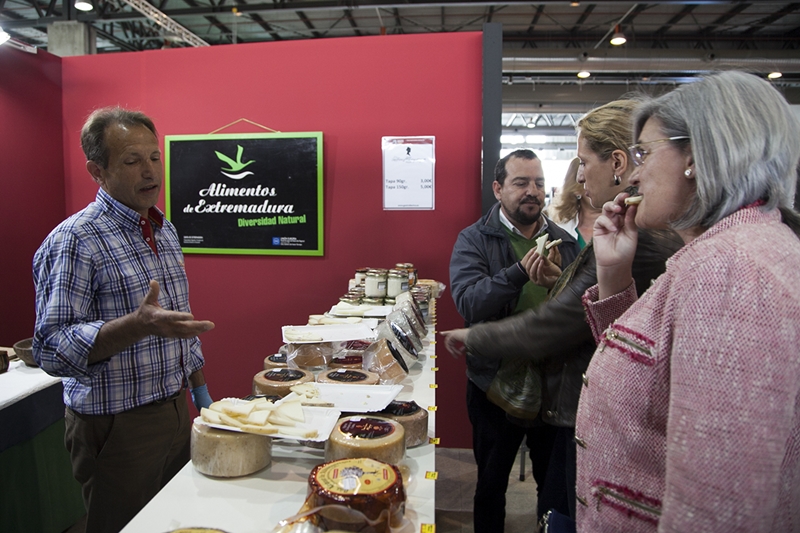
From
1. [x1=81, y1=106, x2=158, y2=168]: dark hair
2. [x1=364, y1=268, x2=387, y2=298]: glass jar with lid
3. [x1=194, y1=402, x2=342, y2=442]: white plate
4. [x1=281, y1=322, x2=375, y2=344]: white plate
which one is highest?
[x1=81, y1=106, x2=158, y2=168]: dark hair

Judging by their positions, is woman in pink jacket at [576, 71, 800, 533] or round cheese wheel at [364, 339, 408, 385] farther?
round cheese wheel at [364, 339, 408, 385]

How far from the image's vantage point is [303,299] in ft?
13.4

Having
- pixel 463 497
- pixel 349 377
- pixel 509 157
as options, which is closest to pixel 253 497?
pixel 349 377

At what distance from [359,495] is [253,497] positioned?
352 millimetres

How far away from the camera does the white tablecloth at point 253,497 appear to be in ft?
3.60

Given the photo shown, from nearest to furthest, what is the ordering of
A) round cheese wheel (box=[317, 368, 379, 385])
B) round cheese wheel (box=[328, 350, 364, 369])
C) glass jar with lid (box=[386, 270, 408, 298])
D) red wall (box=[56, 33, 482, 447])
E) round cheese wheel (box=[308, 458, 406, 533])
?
round cheese wheel (box=[308, 458, 406, 533]) < round cheese wheel (box=[317, 368, 379, 385]) < round cheese wheel (box=[328, 350, 364, 369]) < glass jar with lid (box=[386, 270, 408, 298]) < red wall (box=[56, 33, 482, 447])

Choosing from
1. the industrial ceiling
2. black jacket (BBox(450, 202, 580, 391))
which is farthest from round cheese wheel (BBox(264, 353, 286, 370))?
the industrial ceiling

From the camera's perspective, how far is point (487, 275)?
252cm

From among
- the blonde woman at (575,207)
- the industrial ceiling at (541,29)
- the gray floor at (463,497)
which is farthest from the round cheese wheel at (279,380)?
the industrial ceiling at (541,29)

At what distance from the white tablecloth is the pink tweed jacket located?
0.52m

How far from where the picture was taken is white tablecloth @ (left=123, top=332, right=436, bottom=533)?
1099 millimetres

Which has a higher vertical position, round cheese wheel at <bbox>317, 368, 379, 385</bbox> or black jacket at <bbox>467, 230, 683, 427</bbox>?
black jacket at <bbox>467, 230, 683, 427</bbox>

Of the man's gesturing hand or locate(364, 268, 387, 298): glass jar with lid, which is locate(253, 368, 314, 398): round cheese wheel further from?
locate(364, 268, 387, 298): glass jar with lid

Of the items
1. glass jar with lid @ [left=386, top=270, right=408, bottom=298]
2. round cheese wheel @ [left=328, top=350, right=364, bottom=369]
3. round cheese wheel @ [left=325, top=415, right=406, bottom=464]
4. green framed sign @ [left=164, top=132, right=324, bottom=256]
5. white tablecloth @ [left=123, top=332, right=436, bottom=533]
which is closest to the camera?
white tablecloth @ [left=123, top=332, right=436, bottom=533]
